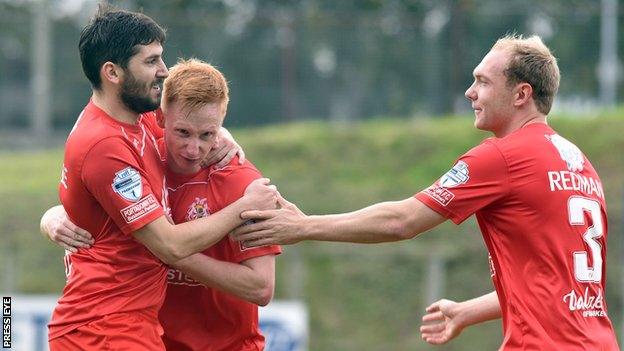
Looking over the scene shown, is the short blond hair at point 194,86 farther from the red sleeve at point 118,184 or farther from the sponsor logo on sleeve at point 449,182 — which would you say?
the sponsor logo on sleeve at point 449,182

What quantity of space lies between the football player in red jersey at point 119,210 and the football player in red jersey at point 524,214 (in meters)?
0.49

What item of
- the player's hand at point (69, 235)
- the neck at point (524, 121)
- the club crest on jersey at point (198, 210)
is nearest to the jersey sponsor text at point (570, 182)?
the neck at point (524, 121)

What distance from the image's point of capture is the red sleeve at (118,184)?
5.69 m

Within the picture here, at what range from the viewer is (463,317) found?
6.67m

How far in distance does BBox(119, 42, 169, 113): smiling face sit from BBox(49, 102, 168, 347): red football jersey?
0.42 ft

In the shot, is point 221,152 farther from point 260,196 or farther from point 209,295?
point 209,295

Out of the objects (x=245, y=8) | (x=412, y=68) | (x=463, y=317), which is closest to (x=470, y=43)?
(x=412, y=68)

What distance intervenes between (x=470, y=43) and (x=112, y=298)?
44.7 feet

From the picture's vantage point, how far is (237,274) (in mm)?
6086

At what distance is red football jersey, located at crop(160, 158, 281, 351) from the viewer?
6246mm

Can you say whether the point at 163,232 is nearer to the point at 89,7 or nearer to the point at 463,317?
the point at 463,317

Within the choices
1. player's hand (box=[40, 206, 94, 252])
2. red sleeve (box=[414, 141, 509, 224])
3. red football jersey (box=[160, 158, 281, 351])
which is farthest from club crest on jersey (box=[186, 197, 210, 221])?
red sleeve (box=[414, 141, 509, 224])

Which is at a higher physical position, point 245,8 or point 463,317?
point 245,8

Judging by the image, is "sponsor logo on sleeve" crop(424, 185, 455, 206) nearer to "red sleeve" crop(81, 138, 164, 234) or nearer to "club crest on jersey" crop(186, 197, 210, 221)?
"club crest on jersey" crop(186, 197, 210, 221)
